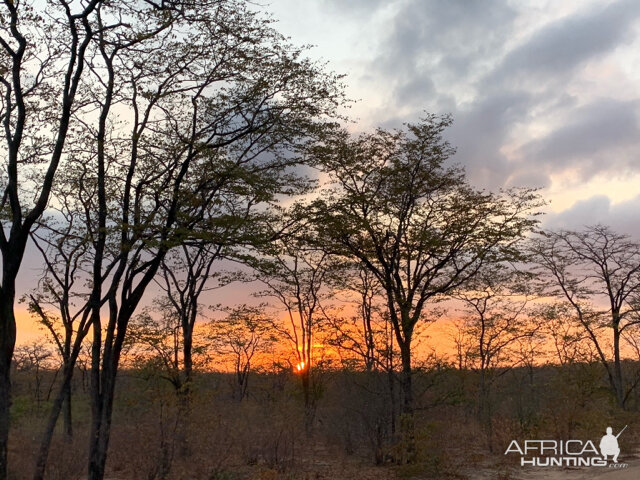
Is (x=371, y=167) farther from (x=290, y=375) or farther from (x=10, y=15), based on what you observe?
(x=290, y=375)

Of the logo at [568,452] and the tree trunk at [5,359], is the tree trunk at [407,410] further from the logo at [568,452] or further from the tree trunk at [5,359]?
the tree trunk at [5,359]

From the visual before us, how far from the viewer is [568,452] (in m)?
19.2

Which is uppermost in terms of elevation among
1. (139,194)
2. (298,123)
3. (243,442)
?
(298,123)

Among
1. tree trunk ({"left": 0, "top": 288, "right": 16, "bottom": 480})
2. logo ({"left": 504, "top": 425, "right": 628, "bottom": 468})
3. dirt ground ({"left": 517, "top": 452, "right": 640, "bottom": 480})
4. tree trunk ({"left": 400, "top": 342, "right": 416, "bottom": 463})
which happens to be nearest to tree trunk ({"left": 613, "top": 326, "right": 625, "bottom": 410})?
logo ({"left": 504, "top": 425, "right": 628, "bottom": 468})

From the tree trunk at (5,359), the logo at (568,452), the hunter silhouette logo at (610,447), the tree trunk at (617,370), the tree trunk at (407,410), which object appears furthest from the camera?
the tree trunk at (617,370)

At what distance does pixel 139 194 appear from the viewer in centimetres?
1423

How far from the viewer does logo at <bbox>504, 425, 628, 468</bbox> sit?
18703mm

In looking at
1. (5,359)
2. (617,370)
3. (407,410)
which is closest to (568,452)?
(407,410)

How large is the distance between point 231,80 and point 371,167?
21.3ft

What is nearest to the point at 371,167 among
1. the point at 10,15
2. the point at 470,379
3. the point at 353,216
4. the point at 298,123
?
the point at 353,216

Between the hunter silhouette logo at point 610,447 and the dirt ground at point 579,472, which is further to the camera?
the hunter silhouette logo at point 610,447

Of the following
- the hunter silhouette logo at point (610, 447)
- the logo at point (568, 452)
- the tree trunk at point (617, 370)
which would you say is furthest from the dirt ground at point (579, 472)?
the tree trunk at point (617, 370)

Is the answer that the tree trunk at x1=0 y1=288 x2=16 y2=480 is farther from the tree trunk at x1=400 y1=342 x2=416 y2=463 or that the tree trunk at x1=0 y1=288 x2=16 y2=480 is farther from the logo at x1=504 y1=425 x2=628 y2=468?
the logo at x1=504 y1=425 x2=628 y2=468

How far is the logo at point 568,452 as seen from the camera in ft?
61.4
